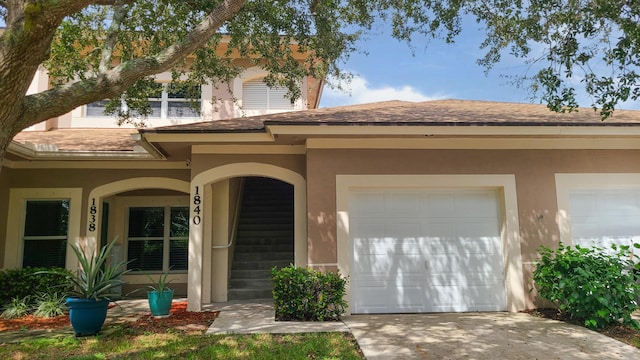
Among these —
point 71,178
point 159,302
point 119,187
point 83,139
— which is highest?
point 83,139

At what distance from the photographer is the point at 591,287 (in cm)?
675

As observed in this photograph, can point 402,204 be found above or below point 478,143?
below

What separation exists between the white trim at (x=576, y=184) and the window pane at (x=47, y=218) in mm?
10739

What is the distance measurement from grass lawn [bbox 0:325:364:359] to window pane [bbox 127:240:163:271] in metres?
4.82

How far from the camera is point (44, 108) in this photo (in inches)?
180

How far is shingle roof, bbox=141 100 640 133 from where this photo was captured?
25.5 ft

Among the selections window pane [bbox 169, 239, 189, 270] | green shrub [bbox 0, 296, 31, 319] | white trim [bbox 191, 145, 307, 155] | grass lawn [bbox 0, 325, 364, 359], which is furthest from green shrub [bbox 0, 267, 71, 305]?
white trim [bbox 191, 145, 307, 155]

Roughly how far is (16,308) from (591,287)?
33.5ft

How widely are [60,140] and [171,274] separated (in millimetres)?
4277

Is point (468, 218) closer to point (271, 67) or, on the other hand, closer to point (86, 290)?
point (271, 67)

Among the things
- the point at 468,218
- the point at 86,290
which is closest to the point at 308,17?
the point at 468,218

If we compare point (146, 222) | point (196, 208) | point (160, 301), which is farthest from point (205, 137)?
point (146, 222)

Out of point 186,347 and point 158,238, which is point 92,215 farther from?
point 186,347

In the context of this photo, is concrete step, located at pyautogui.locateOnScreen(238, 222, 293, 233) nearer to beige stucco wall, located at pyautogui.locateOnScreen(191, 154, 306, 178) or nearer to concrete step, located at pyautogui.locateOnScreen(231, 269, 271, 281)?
concrete step, located at pyautogui.locateOnScreen(231, 269, 271, 281)
